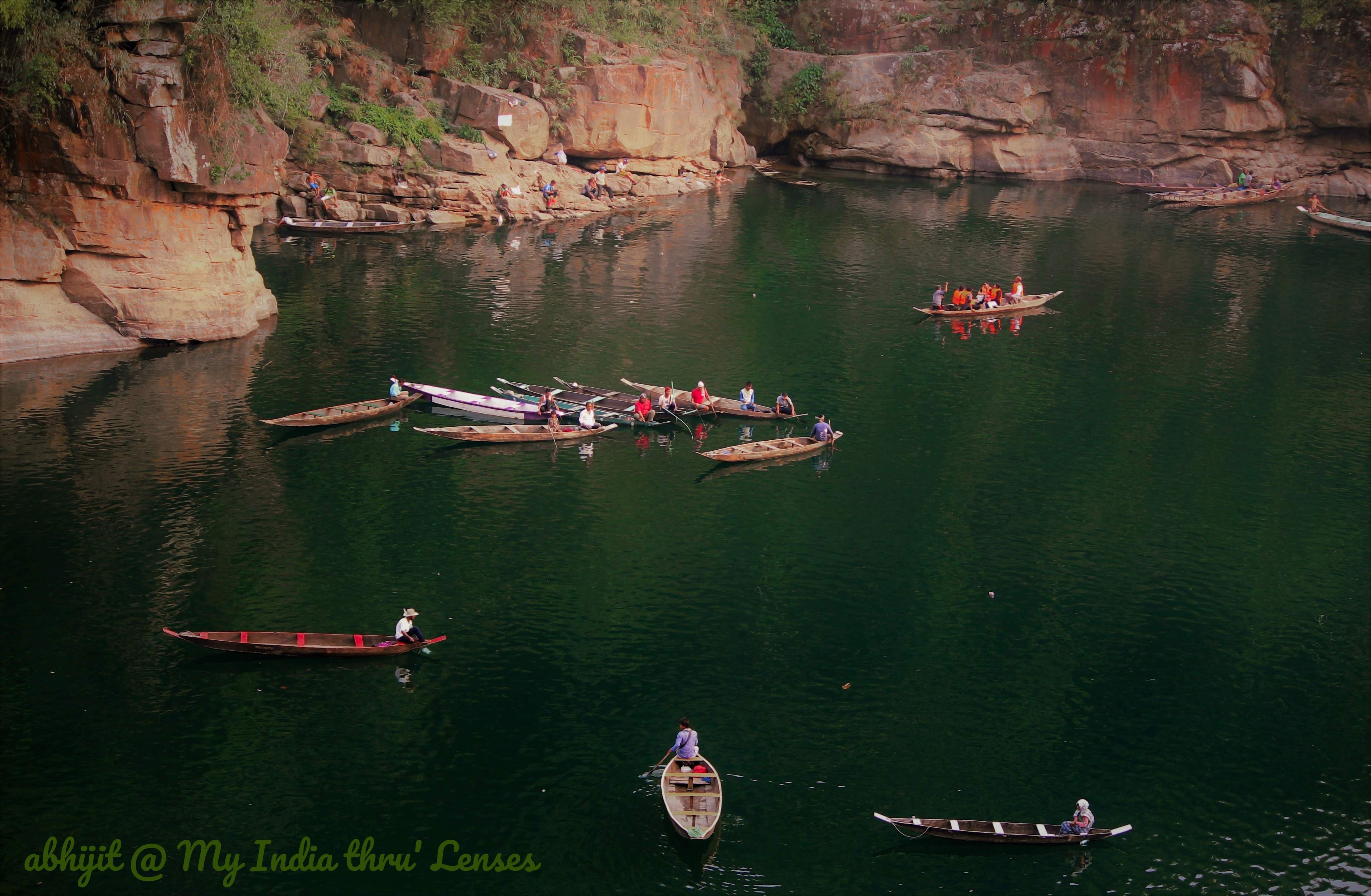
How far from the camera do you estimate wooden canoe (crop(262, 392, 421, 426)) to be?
36.5 metres

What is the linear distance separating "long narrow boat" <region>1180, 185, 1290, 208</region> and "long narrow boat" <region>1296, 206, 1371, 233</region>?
4.84 meters

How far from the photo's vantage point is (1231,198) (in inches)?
2997

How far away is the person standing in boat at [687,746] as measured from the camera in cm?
2114

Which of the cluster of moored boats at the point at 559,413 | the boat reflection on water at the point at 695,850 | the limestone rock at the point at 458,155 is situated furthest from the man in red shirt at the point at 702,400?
the limestone rock at the point at 458,155

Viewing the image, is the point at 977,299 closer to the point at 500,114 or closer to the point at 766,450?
the point at 766,450

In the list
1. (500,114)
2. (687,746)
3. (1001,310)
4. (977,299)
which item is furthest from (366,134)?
(687,746)

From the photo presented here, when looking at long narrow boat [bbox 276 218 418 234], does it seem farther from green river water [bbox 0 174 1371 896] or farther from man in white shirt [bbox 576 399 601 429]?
man in white shirt [bbox 576 399 601 429]

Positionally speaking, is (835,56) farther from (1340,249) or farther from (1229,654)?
(1229,654)

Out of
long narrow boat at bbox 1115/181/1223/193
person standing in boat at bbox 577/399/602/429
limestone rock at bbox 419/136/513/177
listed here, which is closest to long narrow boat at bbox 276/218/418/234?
limestone rock at bbox 419/136/513/177

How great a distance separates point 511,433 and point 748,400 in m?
8.58

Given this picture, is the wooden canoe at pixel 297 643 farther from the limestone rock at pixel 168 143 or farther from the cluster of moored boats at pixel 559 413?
the limestone rock at pixel 168 143

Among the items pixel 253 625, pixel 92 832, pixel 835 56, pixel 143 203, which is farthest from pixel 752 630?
pixel 835 56

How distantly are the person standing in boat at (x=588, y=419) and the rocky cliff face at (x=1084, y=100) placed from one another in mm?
55216

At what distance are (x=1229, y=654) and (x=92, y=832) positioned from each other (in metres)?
24.5
